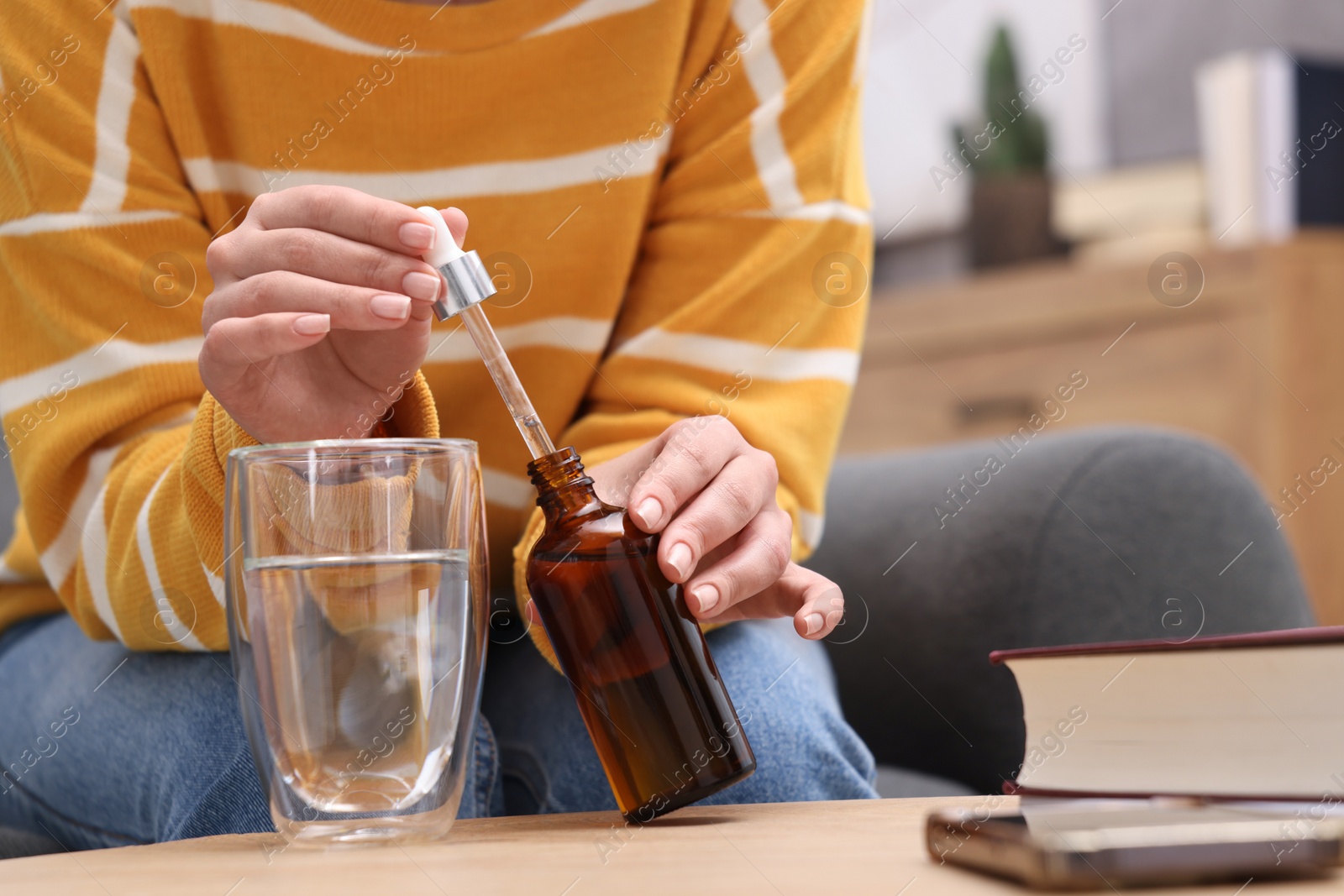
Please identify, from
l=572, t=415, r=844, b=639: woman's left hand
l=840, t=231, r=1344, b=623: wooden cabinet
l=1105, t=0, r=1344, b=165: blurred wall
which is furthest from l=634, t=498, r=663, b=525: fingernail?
l=1105, t=0, r=1344, b=165: blurred wall

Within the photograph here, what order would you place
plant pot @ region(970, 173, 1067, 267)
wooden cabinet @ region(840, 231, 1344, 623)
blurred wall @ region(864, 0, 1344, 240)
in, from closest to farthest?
wooden cabinet @ region(840, 231, 1344, 623), plant pot @ region(970, 173, 1067, 267), blurred wall @ region(864, 0, 1344, 240)

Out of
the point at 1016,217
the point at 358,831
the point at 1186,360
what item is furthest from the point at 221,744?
the point at 1016,217

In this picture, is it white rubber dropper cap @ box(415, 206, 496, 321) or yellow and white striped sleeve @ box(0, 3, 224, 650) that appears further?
yellow and white striped sleeve @ box(0, 3, 224, 650)

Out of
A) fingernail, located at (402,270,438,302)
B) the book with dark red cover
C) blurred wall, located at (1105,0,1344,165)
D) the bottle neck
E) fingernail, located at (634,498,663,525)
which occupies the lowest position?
the book with dark red cover

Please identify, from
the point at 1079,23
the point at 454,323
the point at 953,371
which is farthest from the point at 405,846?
the point at 1079,23

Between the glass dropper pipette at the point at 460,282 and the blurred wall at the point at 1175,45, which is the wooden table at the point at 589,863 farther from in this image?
the blurred wall at the point at 1175,45

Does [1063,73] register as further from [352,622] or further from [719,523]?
[352,622]

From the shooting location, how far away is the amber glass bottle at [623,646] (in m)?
0.43

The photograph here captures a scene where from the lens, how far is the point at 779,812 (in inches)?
17.7

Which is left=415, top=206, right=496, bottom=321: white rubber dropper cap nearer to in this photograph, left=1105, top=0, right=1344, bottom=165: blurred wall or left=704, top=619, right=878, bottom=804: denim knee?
left=704, top=619, right=878, bottom=804: denim knee

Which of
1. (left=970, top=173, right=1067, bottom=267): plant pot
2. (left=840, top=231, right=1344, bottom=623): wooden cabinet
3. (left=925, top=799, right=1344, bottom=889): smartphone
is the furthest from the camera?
(left=970, top=173, right=1067, bottom=267): plant pot

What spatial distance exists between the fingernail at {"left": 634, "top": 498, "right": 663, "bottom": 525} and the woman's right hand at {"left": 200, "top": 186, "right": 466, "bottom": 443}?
4.4 inches

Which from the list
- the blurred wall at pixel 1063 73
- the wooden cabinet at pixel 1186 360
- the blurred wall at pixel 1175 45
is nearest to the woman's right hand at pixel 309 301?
the wooden cabinet at pixel 1186 360

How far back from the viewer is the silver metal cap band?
0.44 meters
